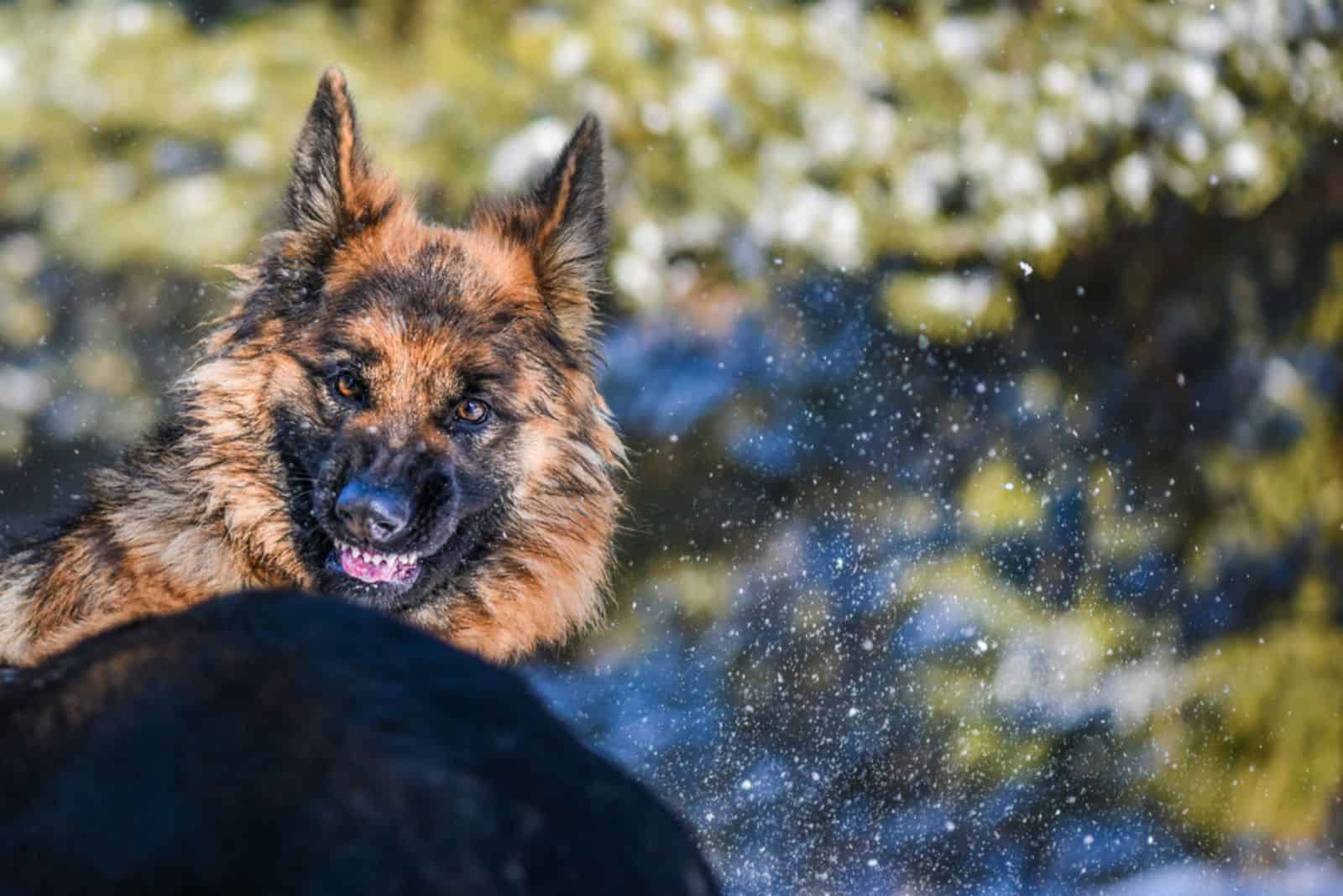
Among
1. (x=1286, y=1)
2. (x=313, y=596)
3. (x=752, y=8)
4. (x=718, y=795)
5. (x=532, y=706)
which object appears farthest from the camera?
(x=1286, y=1)

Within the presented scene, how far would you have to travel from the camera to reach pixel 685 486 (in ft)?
18.7

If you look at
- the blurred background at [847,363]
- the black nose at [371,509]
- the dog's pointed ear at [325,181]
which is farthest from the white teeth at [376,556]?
the blurred background at [847,363]

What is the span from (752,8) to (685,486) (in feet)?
7.36

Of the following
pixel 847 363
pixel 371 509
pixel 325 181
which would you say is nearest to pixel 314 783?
pixel 371 509

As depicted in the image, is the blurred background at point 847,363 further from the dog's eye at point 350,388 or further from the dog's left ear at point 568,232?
the dog's eye at point 350,388

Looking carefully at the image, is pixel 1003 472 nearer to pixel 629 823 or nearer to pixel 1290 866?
pixel 1290 866

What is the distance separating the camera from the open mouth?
12.2 ft

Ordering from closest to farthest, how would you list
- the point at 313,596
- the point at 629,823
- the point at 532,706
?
the point at 629,823
the point at 532,706
the point at 313,596

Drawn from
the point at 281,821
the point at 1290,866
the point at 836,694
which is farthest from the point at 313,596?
the point at 1290,866

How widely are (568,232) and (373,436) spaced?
3.23 ft

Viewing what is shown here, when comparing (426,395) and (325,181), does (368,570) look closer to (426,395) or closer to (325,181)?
(426,395)

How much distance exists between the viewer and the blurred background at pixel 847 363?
5613 millimetres

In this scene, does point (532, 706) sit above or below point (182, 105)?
below

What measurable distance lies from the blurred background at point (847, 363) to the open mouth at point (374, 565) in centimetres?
157
